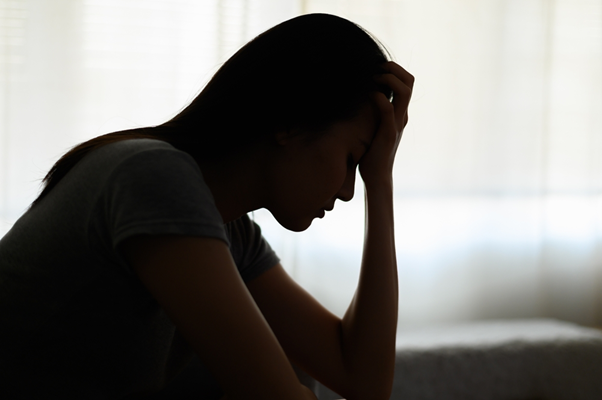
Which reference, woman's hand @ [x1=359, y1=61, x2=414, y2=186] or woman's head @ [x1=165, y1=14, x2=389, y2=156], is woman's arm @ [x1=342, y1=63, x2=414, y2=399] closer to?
woman's hand @ [x1=359, y1=61, x2=414, y2=186]

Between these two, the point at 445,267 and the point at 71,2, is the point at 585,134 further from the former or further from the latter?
the point at 71,2

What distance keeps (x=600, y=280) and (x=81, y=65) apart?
2.06m

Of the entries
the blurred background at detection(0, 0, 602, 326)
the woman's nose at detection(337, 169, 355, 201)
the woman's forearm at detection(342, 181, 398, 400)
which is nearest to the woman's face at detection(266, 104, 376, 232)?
the woman's nose at detection(337, 169, 355, 201)

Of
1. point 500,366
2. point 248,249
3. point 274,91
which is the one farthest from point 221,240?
point 500,366

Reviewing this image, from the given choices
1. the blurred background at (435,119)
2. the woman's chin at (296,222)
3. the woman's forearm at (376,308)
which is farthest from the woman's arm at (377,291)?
the blurred background at (435,119)

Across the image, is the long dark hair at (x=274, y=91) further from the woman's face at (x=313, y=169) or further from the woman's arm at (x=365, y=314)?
the woman's arm at (x=365, y=314)

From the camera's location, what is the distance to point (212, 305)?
0.48 m

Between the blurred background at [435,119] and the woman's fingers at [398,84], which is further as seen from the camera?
the blurred background at [435,119]

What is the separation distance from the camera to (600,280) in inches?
79.0

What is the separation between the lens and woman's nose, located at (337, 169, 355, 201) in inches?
30.9

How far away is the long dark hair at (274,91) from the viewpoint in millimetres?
671

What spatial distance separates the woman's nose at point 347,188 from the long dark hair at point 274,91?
4.7 inches

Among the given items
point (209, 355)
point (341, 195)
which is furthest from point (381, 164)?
point (209, 355)

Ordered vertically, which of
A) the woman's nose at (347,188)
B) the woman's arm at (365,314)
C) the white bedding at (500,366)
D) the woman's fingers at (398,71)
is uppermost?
the woman's fingers at (398,71)
